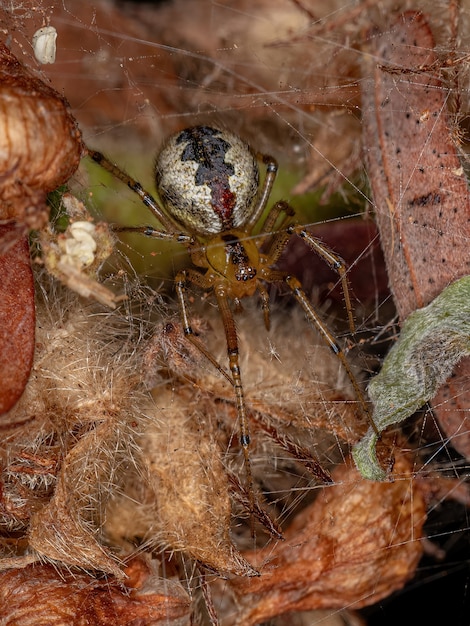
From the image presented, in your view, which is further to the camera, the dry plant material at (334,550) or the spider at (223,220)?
the spider at (223,220)

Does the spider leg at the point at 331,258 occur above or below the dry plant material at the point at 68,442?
above

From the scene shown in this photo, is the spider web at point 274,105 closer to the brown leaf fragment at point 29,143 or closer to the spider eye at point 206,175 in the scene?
the spider eye at point 206,175

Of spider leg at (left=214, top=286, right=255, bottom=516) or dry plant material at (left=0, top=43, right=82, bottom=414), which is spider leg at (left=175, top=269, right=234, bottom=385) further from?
dry plant material at (left=0, top=43, right=82, bottom=414)

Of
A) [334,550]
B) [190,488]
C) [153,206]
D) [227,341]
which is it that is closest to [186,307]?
[227,341]

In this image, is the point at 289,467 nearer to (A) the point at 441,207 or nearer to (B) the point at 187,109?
(A) the point at 441,207

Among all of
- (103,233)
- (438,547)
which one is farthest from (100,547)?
(438,547)

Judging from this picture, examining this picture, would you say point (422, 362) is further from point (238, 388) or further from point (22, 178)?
point (22, 178)

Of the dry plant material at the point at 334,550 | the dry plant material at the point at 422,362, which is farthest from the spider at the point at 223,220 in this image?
the dry plant material at the point at 334,550

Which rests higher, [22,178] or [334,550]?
[22,178]
